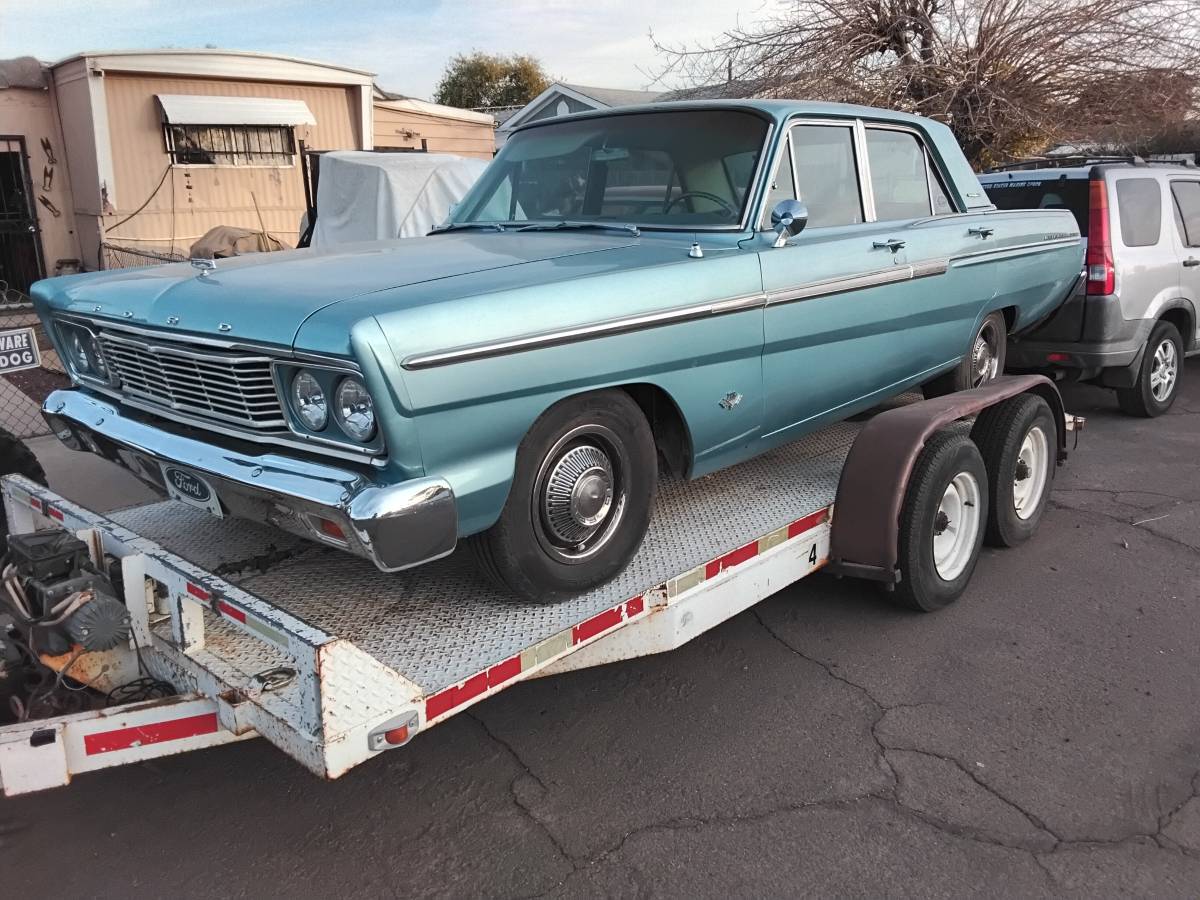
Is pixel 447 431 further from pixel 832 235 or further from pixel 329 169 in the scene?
pixel 329 169

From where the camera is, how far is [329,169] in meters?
11.5

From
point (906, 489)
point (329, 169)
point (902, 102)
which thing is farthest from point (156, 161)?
point (906, 489)

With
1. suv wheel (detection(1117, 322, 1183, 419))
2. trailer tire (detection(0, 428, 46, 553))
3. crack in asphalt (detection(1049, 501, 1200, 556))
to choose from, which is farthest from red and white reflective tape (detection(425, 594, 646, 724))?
suv wheel (detection(1117, 322, 1183, 419))

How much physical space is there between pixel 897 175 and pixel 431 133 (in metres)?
13.5

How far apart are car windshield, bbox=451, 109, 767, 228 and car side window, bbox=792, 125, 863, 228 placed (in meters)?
0.26

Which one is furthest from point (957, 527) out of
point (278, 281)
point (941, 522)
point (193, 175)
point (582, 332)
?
point (193, 175)

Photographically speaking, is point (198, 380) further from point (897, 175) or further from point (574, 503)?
point (897, 175)

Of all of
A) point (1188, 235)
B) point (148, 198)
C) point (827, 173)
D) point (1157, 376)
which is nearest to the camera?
point (827, 173)

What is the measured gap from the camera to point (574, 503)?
3020 millimetres

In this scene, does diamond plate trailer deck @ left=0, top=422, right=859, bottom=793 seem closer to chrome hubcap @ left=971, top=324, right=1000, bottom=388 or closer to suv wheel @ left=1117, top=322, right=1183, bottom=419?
chrome hubcap @ left=971, top=324, right=1000, bottom=388

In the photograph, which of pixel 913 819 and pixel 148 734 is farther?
pixel 913 819

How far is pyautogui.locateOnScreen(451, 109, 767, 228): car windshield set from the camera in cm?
383

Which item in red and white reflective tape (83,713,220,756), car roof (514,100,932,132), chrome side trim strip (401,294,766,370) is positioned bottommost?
red and white reflective tape (83,713,220,756)

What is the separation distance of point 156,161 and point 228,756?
1197 cm
